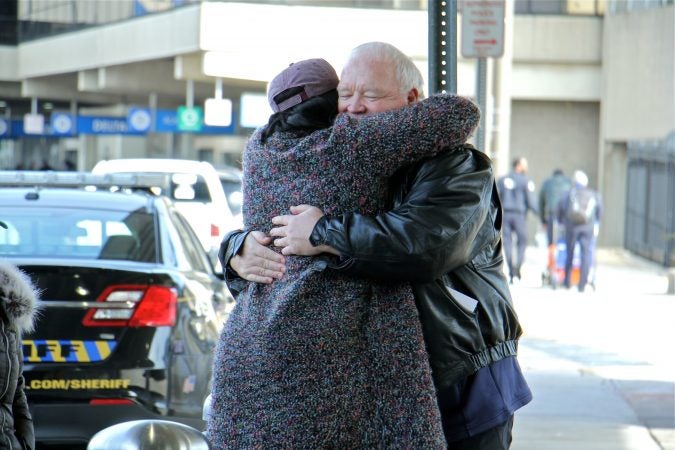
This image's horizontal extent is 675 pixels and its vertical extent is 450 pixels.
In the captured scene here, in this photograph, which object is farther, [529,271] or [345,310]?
[529,271]

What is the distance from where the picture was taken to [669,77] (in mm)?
28844

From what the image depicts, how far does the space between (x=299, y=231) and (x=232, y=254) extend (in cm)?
29

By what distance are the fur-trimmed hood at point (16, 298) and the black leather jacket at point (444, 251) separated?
1330mm

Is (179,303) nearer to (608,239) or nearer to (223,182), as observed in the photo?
(223,182)

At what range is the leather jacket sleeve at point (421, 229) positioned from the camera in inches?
112

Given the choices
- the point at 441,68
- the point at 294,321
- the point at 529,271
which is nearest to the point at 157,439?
the point at 294,321

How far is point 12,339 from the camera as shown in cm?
428

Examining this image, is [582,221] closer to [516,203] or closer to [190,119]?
[516,203]

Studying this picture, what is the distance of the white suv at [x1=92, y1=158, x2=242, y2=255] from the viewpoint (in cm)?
1670

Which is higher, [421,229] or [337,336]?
[421,229]

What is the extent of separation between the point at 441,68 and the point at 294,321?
6.29 ft

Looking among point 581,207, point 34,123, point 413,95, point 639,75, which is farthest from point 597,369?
point 34,123

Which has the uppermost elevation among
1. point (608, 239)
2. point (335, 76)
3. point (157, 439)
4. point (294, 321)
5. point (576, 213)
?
point (335, 76)

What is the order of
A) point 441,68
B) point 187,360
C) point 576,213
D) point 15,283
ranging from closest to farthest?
point 15,283 → point 441,68 → point 187,360 → point 576,213
